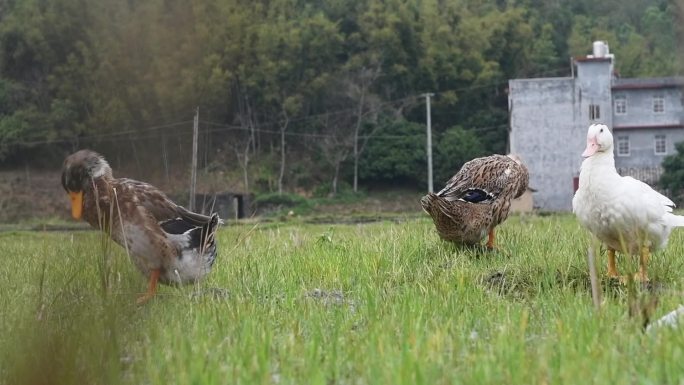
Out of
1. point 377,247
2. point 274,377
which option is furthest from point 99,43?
point 377,247

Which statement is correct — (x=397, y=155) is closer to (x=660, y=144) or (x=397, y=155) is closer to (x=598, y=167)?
(x=660, y=144)

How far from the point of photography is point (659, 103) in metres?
41.9

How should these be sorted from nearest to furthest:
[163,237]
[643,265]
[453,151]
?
1. [163,237]
2. [643,265]
3. [453,151]

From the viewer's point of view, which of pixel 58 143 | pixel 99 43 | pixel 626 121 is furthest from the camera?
pixel 626 121

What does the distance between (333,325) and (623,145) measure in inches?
1604

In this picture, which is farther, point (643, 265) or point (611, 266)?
point (611, 266)

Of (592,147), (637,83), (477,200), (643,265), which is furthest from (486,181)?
(637,83)

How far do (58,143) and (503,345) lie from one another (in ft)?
5.77

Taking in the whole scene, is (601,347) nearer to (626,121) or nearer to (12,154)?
(12,154)

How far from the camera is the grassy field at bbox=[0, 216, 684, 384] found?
1366 mm

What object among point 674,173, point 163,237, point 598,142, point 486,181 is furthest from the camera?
point 674,173

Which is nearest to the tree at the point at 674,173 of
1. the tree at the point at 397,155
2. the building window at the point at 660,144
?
the building window at the point at 660,144

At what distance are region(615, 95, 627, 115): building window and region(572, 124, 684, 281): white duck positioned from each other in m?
37.4

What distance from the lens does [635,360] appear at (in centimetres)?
260
